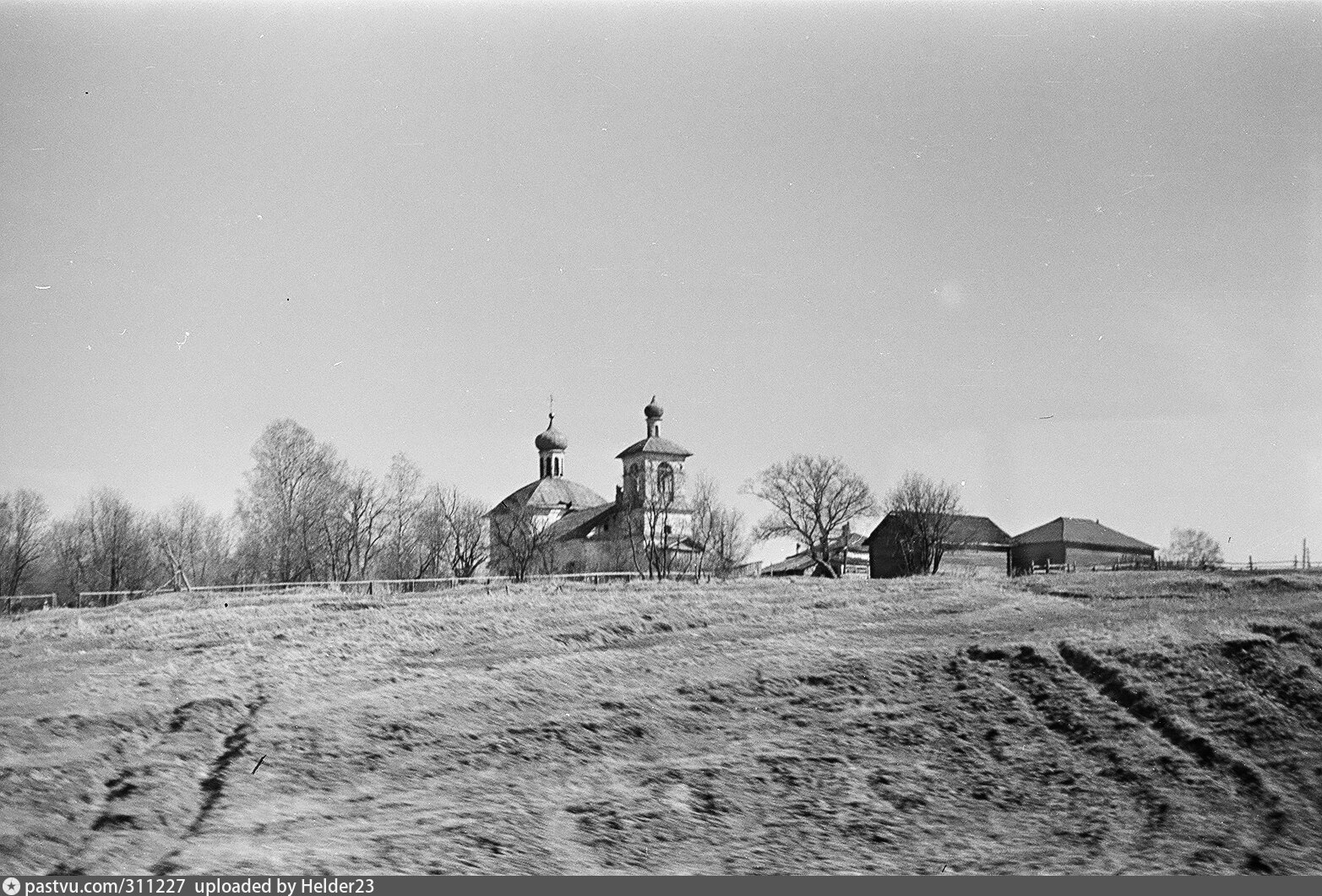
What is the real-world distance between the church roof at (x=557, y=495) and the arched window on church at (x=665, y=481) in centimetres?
1021

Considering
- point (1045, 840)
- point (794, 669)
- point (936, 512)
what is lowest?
point (1045, 840)

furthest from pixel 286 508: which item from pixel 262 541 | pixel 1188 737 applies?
pixel 1188 737

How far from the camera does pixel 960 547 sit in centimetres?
6066

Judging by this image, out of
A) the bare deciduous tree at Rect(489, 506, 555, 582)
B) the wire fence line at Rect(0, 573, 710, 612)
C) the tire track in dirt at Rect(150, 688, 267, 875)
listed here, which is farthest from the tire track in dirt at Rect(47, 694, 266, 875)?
the bare deciduous tree at Rect(489, 506, 555, 582)

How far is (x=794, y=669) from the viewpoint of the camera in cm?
1700

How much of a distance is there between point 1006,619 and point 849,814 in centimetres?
1195

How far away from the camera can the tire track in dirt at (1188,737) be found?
1123 centimetres

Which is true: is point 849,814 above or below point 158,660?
below

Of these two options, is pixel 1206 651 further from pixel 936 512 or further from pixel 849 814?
pixel 936 512

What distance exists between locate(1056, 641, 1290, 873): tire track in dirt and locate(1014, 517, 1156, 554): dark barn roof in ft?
165

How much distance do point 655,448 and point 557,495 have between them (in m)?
12.2

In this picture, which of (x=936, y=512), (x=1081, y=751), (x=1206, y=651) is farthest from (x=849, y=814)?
(x=936, y=512)

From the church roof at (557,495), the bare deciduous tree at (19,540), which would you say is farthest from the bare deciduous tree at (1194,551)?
the church roof at (557,495)

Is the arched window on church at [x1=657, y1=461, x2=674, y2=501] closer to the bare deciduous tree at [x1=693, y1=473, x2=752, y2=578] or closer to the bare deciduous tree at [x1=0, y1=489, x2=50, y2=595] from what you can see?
the bare deciduous tree at [x1=693, y1=473, x2=752, y2=578]
